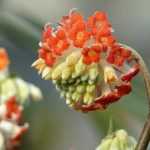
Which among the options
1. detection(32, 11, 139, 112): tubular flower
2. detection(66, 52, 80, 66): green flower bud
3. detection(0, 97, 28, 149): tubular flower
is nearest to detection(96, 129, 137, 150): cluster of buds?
detection(32, 11, 139, 112): tubular flower

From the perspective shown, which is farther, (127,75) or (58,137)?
(58,137)

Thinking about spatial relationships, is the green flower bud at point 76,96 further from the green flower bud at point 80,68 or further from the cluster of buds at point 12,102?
the cluster of buds at point 12,102

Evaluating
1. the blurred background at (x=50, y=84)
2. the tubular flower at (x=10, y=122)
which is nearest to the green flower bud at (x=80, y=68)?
the blurred background at (x=50, y=84)

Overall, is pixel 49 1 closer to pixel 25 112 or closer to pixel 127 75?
pixel 25 112

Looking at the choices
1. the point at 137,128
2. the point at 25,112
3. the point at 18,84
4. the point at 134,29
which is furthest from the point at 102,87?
the point at 134,29

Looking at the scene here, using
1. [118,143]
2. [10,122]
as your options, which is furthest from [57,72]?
[10,122]

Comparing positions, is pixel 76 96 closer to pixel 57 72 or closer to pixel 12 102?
pixel 57 72

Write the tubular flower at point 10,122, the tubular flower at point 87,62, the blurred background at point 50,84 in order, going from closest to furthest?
1. the tubular flower at point 87,62
2. the tubular flower at point 10,122
3. the blurred background at point 50,84
